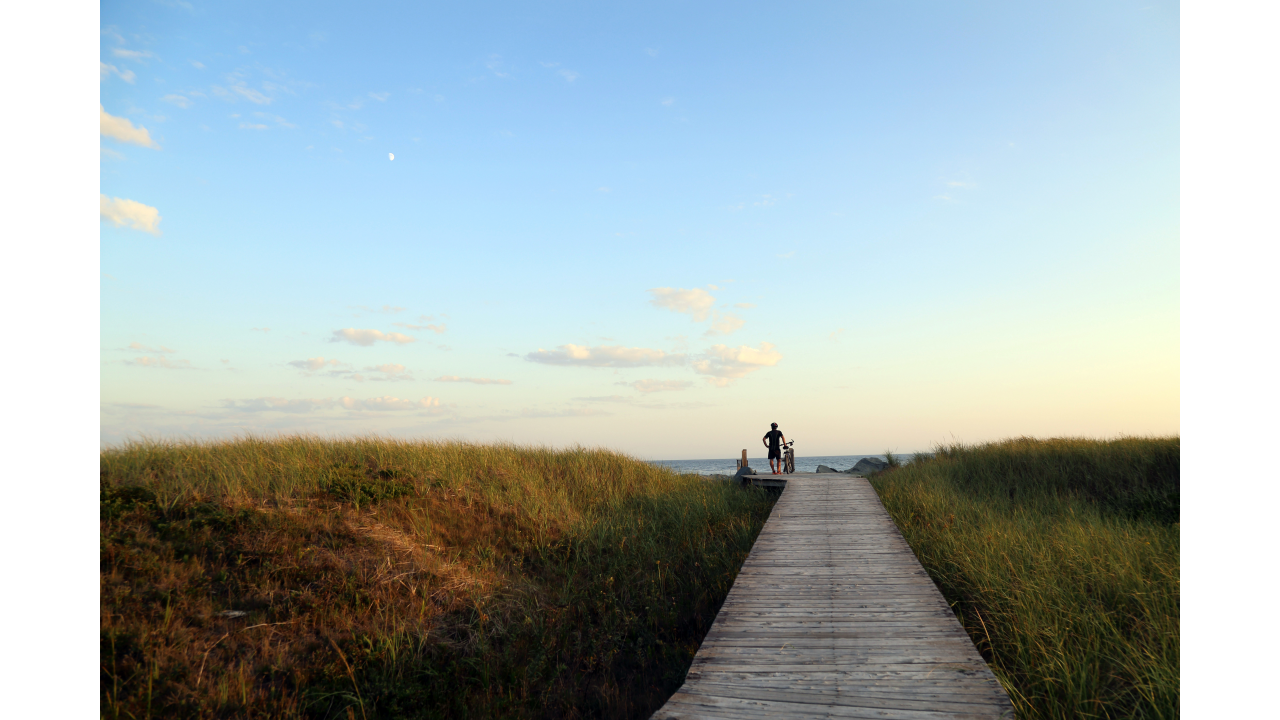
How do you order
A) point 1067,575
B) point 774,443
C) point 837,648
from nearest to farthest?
1. point 837,648
2. point 1067,575
3. point 774,443

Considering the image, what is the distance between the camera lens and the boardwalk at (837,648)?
4137 mm

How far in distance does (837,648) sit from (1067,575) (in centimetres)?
341

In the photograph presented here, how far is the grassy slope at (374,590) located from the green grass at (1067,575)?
10.6 feet

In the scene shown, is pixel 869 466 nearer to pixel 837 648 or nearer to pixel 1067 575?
pixel 1067 575

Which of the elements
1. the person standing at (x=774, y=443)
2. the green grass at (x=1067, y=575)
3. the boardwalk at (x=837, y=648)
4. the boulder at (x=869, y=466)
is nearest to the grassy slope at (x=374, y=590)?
the boardwalk at (x=837, y=648)

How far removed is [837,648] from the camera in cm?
514

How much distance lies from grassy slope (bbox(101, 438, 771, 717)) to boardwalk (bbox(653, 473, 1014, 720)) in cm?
123

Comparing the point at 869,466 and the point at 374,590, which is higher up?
the point at 374,590

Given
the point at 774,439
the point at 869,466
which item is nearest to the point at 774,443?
the point at 774,439

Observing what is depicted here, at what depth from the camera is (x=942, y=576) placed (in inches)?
290
